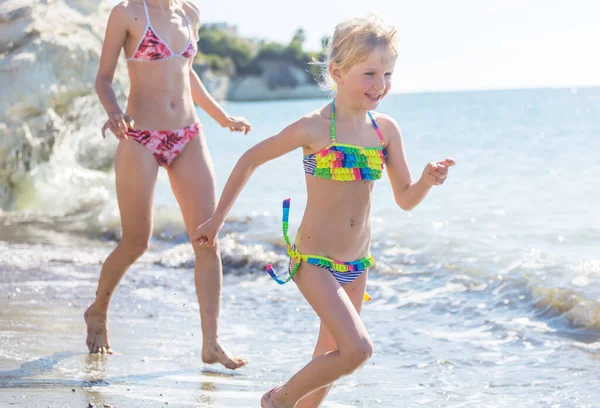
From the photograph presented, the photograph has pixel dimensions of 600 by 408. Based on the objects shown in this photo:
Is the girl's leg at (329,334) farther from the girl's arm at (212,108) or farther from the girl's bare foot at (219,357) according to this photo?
the girl's arm at (212,108)

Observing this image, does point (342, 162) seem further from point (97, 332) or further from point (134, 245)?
point (97, 332)

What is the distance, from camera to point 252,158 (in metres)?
3.28

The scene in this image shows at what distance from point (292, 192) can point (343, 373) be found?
1108 cm

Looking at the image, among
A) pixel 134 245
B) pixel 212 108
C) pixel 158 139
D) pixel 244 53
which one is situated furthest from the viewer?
pixel 244 53

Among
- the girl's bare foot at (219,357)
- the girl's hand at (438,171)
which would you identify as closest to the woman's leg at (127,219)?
the girl's bare foot at (219,357)

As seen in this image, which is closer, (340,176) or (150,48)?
(340,176)

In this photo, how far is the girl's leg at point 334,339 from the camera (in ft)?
10.1

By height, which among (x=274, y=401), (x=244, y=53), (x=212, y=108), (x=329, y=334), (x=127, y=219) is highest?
(x=244, y=53)

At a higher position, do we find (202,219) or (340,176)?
(340,176)

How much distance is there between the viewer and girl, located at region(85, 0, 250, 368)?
14.1ft

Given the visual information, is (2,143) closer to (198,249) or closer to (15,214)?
(15,214)

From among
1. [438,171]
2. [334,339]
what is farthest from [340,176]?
[334,339]

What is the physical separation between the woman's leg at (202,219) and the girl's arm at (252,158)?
1003 mm

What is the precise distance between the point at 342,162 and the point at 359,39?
0.47m
